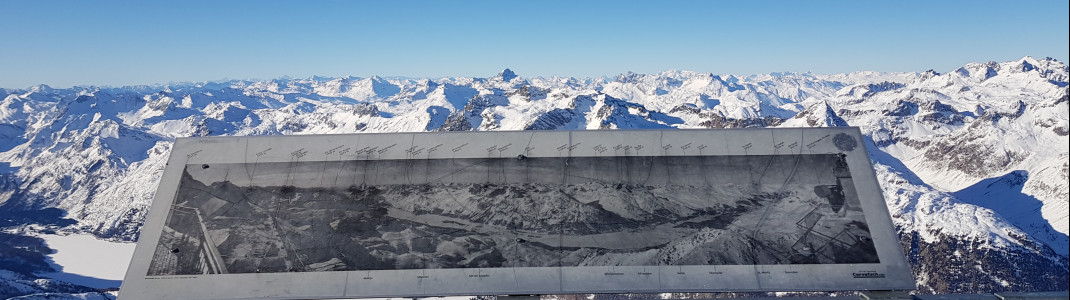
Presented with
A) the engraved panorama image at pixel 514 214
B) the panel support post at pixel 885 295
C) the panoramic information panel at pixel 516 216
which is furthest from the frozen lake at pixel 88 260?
the panel support post at pixel 885 295

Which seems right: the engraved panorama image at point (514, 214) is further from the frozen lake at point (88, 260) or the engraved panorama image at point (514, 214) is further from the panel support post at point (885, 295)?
the frozen lake at point (88, 260)

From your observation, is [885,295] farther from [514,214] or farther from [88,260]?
[88,260]

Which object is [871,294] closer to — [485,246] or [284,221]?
[485,246]

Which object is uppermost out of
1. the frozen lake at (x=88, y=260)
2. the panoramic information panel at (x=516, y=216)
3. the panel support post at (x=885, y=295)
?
the frozen lake at (x=88, y=260)

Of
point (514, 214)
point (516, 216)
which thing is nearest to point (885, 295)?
point (516, 216)

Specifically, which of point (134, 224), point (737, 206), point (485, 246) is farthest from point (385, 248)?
point (134, 224)

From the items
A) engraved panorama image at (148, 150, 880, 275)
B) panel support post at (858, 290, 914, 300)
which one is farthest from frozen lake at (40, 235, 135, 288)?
panel support post at (858, 290, 914, 300)
